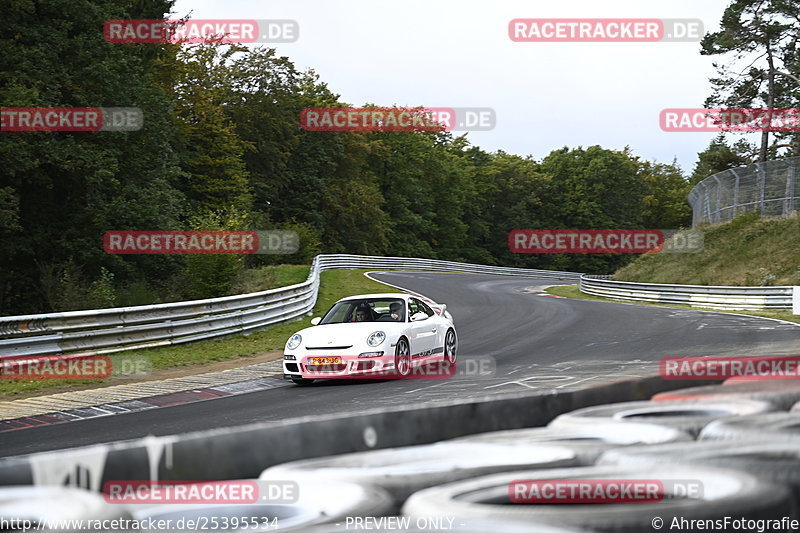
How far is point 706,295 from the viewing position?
31.6 m

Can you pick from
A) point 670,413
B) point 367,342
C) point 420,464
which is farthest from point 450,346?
point 420,464

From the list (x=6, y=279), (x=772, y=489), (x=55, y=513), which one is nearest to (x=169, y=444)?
(x=55, y=513)

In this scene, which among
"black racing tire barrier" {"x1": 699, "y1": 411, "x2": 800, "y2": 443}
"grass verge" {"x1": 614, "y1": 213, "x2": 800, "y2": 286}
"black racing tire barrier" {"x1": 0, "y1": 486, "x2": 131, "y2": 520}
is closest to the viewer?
"black racing tire barrier" {"x1": 0, "y1": 486, "x2": 131, "y2": 520}

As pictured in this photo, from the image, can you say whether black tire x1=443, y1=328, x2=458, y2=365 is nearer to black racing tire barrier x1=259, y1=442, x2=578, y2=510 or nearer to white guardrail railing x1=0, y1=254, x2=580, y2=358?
white guardrail railing x1=0, y1=254, x2=580, y2=358

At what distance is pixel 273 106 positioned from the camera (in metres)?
65.7

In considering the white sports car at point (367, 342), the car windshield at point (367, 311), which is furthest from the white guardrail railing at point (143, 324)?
the car windshield at point (367, 311)

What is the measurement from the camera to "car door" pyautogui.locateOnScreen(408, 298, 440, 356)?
1360cm

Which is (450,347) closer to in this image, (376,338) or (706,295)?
(376,338)

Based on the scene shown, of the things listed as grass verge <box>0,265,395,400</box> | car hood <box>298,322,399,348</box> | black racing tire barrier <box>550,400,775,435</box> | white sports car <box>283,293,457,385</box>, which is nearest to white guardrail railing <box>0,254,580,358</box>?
grass verge <box>0,265,395,400</box>

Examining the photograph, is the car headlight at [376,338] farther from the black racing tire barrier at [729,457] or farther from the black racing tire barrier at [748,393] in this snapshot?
the black racing tire barrier at [729,457]

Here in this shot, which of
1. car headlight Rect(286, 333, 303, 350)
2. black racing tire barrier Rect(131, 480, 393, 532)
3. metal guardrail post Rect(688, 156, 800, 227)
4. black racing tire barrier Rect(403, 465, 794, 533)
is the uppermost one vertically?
metal guardrail post Rect(688, 156, 800, 227)

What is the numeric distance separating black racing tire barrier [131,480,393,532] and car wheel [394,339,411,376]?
10.5m

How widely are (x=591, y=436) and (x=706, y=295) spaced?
30.2m

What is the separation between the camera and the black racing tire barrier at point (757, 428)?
3096 millimetres
